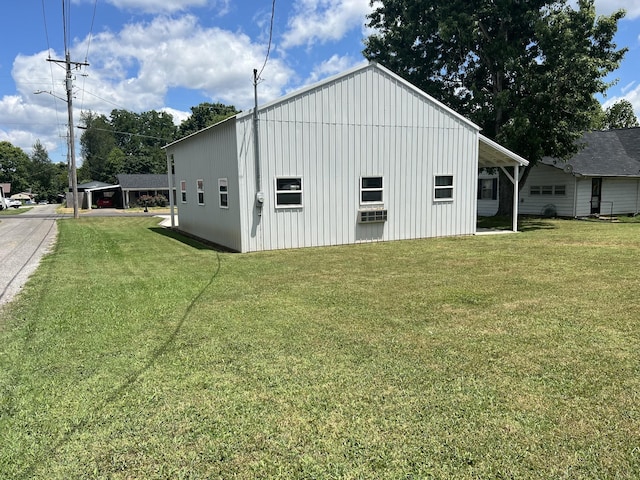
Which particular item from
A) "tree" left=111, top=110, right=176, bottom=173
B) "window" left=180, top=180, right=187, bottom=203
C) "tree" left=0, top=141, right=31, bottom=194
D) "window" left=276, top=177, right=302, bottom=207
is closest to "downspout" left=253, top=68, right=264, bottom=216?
"window" left=276, top=177, right=302, bottom=207

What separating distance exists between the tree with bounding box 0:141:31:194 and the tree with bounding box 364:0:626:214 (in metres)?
83.5

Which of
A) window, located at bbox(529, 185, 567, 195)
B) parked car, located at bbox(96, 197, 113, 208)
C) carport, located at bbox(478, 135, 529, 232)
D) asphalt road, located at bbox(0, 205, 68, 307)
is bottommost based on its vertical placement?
asphalt road, located at bbox(0, 205, 68, 307)

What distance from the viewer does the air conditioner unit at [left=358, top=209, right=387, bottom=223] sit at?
12.9m

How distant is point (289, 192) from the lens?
12.0 metres

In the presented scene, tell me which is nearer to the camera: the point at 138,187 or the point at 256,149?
the point at 256,149

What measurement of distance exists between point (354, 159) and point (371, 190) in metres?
1.04

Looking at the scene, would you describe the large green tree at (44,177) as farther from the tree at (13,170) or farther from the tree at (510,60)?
the tree at (510,60)

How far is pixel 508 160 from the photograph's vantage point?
1606 centimetres

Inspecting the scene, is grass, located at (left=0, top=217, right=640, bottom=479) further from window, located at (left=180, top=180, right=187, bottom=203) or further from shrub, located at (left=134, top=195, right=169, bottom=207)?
shrub, located at (left=134, top=195, right=169, bottom=207)

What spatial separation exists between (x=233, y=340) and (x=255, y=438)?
191 centimetres

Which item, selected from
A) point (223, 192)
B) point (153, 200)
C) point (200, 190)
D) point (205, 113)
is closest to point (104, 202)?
point (153, 200)

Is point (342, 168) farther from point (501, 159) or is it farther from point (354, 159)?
point (501, 159)

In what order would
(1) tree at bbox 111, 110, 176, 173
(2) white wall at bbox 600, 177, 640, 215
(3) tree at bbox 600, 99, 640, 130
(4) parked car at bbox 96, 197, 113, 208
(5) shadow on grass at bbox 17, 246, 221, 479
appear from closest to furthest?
(5) shadow on grass at bbox 17, 246, 221, 479
(2) white wall at bbox 600, 177, 640, 215
(3) tree at bbox 600, 99, 640, 130
(4) parked car at bbox 96, 197, 113, 208
(1) tree at bbox 111, 110, 176, 173

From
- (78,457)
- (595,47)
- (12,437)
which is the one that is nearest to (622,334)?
(78,457)
